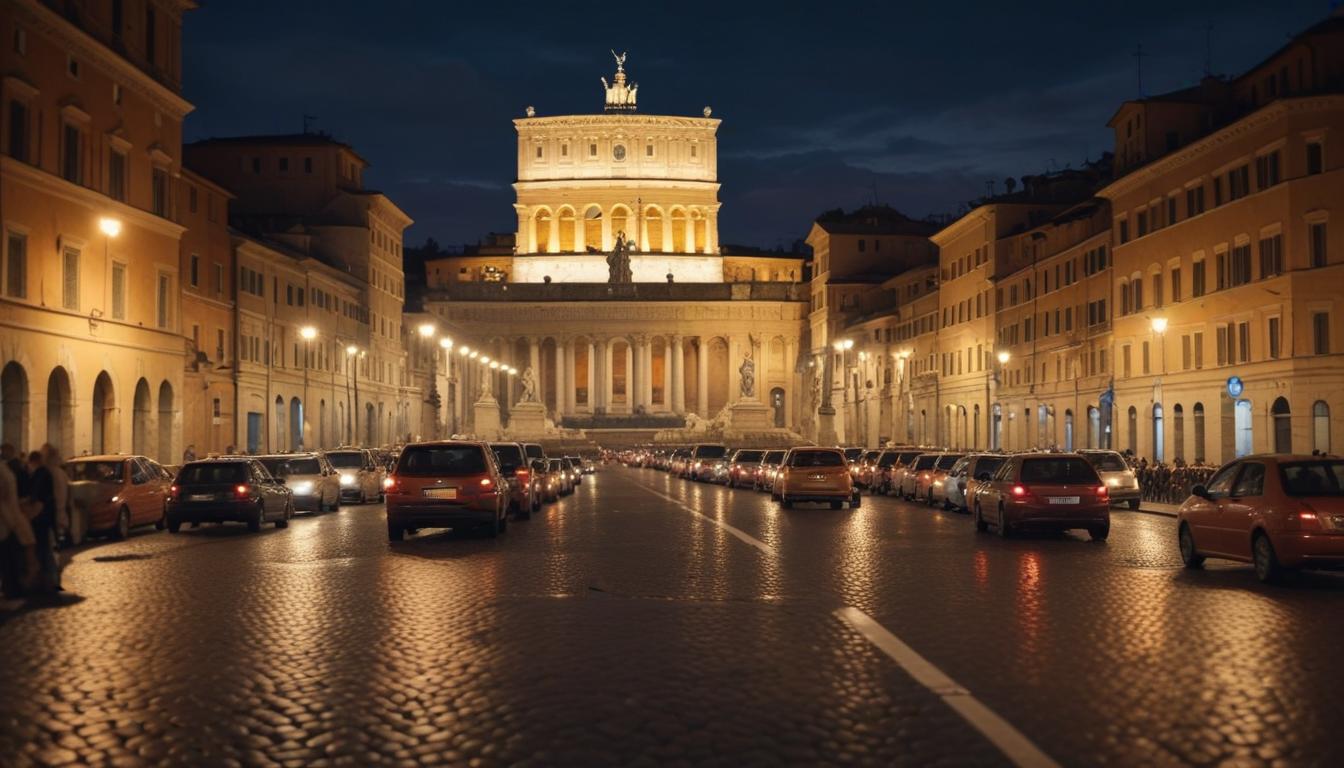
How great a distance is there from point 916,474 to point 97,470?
71.7 feet

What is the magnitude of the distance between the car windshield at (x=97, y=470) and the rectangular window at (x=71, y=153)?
17082 millimetres

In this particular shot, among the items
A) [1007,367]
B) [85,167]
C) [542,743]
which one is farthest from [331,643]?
[1007,367]

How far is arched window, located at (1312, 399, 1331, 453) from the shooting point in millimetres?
44500

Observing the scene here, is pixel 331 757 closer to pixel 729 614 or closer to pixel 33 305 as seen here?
pixel 729 614

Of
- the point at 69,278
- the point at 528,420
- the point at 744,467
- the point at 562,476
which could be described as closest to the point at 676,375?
the point at 528,420

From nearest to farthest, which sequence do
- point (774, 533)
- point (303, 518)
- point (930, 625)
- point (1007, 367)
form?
point (930, 625) → point (774, 533) → point (303, 518) → point (1007, 367)

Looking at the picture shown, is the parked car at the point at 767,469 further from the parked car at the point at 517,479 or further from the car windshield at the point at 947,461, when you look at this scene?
the parked car at the point at 517,479

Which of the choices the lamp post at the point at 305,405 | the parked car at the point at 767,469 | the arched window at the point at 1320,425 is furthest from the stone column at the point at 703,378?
the arched window at the point at 1320,425

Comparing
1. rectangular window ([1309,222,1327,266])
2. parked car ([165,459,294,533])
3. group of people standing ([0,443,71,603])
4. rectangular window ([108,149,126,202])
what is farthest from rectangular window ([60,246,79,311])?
rectangular window ([1309,222,1327,266])

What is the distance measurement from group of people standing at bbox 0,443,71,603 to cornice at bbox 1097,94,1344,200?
131ft

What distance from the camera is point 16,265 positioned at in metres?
38.4

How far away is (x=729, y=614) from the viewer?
1356cm

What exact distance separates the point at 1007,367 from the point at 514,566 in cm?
6319

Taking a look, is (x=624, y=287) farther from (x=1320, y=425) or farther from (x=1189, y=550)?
(x=1189, y=550)
